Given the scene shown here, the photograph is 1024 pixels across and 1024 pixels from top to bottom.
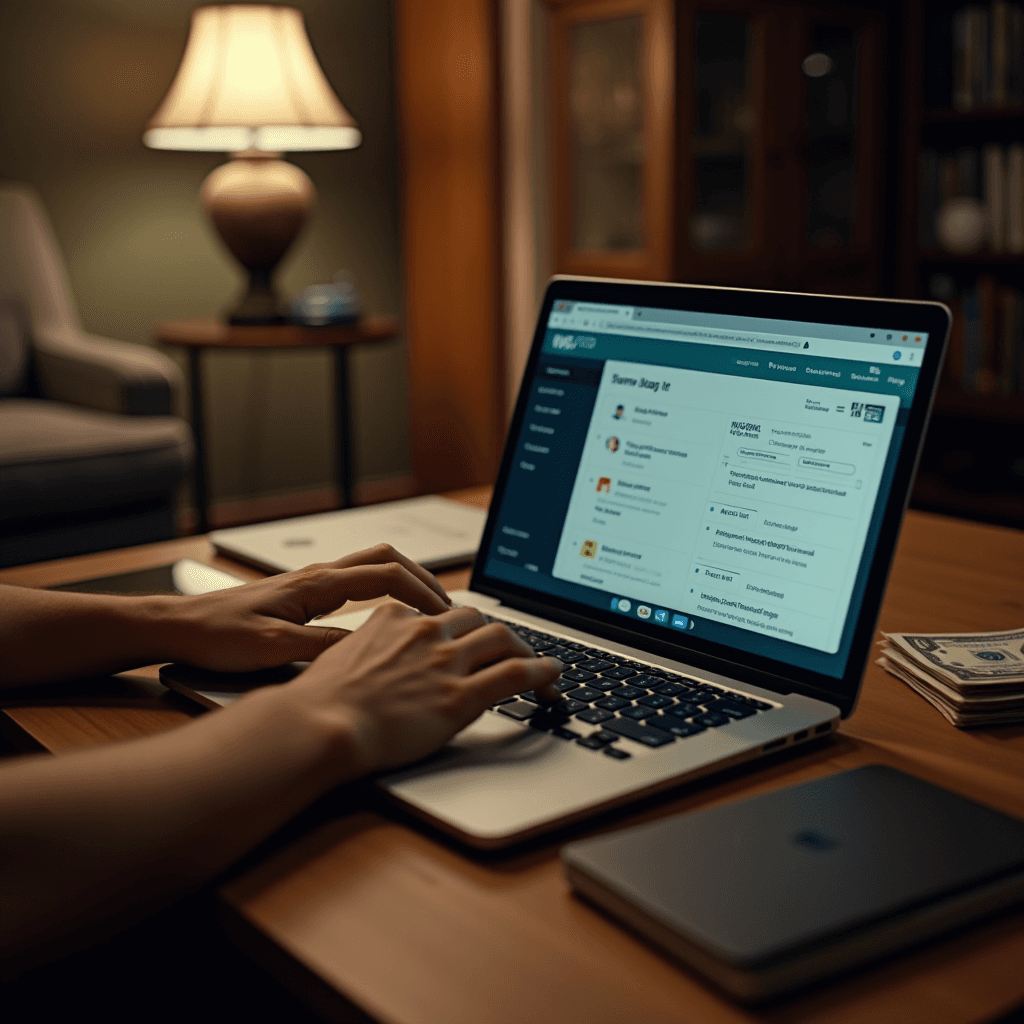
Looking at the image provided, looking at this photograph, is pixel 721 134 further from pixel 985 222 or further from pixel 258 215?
pixel 258 215

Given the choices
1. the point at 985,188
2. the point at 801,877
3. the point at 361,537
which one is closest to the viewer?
the point at 801,877

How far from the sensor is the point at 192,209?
3.36 m

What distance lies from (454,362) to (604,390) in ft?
9.28

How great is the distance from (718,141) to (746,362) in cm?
252

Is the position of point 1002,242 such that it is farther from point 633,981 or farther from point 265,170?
point 633,981

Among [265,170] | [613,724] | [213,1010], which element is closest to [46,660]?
[213,1010]

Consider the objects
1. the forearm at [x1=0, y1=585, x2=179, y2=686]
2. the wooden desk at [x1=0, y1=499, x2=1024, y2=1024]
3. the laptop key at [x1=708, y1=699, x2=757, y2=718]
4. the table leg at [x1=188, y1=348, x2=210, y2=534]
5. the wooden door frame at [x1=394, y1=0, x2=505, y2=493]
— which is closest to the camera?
the wooden desk at [x1=0, y1=499, x2=1024, y2=1024]

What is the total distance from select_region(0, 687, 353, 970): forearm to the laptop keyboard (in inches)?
5.2

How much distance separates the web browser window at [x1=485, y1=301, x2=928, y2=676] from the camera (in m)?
0.67

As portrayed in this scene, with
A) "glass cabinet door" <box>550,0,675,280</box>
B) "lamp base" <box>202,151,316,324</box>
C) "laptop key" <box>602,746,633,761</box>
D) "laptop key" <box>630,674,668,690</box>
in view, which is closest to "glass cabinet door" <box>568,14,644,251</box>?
"glass cabinet door" <box>550,0,675,280</box>

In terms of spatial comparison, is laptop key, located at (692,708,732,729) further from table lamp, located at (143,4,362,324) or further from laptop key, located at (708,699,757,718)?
table lamp, located at (143,4,362,324)

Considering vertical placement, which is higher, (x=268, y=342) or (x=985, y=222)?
(x=985, y=222)

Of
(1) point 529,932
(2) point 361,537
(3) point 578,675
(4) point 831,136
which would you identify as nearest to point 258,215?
(4) point 831,136

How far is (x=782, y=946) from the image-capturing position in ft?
1.36
